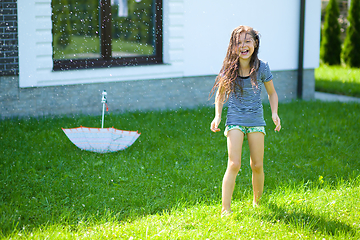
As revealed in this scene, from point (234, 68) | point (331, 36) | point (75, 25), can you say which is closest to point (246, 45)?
point (234, 68)

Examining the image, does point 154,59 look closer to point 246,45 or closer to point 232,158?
point 246,45

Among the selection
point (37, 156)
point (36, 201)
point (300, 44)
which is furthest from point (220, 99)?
point (300, 44)

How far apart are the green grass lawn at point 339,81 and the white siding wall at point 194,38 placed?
1.51 meters

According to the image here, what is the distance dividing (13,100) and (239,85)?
4519 mm

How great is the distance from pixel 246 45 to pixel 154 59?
15.2ft

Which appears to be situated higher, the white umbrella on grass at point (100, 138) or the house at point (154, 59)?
the house at point (154, 59)

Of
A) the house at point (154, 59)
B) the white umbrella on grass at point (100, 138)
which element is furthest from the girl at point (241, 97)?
the house at point (154, 59)

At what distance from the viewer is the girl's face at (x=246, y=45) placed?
11.7 feet

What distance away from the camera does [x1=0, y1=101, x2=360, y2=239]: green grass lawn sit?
350 centimetres

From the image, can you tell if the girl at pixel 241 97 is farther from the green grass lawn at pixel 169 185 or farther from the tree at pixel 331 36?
the tree at pixel 331 36

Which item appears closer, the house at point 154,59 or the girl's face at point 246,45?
the girl's face at point 246,45

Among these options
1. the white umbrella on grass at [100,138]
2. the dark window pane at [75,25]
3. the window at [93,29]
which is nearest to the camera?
the white umbrella on grass at [100,138]

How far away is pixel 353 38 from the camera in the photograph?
1443 cm

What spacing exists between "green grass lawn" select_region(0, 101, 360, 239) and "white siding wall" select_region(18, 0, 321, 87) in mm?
996
